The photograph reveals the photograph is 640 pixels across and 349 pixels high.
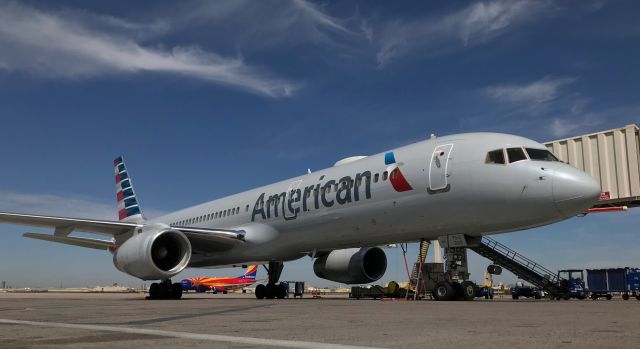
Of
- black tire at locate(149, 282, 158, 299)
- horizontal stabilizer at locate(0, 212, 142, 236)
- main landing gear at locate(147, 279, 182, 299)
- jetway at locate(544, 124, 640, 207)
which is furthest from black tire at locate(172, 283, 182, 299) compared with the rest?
jetway at locate(544, 124, 640, 207)

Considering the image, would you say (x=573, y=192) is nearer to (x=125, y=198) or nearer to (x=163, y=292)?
(x=163, y=292)

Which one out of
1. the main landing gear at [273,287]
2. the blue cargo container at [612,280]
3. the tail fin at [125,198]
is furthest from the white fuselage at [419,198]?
the blue cargo container at [612,280]

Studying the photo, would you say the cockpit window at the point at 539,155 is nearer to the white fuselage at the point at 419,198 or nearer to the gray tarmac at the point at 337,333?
the white fuselage at the point at 419,198

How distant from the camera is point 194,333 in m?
5.98

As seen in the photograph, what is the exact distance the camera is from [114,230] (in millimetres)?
21078

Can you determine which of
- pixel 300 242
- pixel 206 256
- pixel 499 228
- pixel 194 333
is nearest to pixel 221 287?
pixel 206 256

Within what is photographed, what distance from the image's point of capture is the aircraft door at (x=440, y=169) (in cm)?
1484

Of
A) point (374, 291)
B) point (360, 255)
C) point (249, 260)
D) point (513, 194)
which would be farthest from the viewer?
point (374, 291)

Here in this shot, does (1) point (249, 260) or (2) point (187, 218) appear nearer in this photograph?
(1) point (249, 260)

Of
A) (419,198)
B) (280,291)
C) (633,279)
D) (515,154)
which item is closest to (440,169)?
(419,198)

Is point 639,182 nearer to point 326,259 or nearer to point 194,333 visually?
point 326,259

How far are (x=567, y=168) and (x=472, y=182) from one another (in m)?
2.24

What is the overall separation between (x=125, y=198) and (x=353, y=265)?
57.6ft

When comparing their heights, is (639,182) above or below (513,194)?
above
